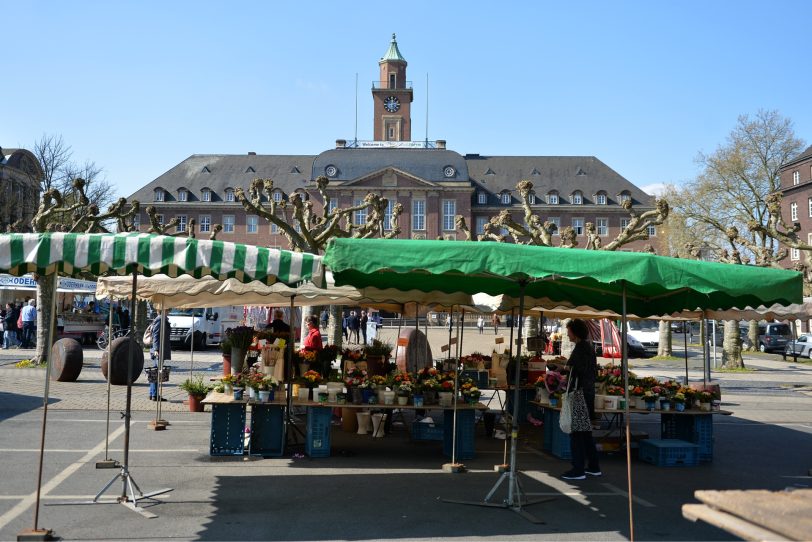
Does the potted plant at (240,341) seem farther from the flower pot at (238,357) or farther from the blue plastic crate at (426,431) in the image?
the blue plastic crate at (426,431)

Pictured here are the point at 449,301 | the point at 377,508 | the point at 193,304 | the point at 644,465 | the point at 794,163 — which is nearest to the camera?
the point at 377,508

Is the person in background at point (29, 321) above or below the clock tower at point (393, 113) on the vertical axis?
below

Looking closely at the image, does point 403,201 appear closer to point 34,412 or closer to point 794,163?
point 794,163

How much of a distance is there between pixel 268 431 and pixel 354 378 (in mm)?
1333

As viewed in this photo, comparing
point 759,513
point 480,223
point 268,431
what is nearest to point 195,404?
point 268,431

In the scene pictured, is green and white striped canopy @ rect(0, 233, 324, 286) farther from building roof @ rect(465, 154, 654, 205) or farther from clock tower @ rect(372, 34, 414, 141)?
clock tower @ rect(372, 34, 414, 141)

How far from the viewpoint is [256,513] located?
695 cm

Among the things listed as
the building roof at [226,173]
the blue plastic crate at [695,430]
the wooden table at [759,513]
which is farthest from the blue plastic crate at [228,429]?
the building roof at [226,173]

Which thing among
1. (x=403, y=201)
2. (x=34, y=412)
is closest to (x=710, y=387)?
(x=34, y=412)

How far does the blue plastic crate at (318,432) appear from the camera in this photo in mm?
10016

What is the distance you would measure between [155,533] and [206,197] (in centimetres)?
8370

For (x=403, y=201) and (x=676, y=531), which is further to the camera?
(x=403, y=201)

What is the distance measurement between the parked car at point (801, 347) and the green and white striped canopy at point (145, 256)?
36.9 m

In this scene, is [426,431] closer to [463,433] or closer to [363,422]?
[363,422]
